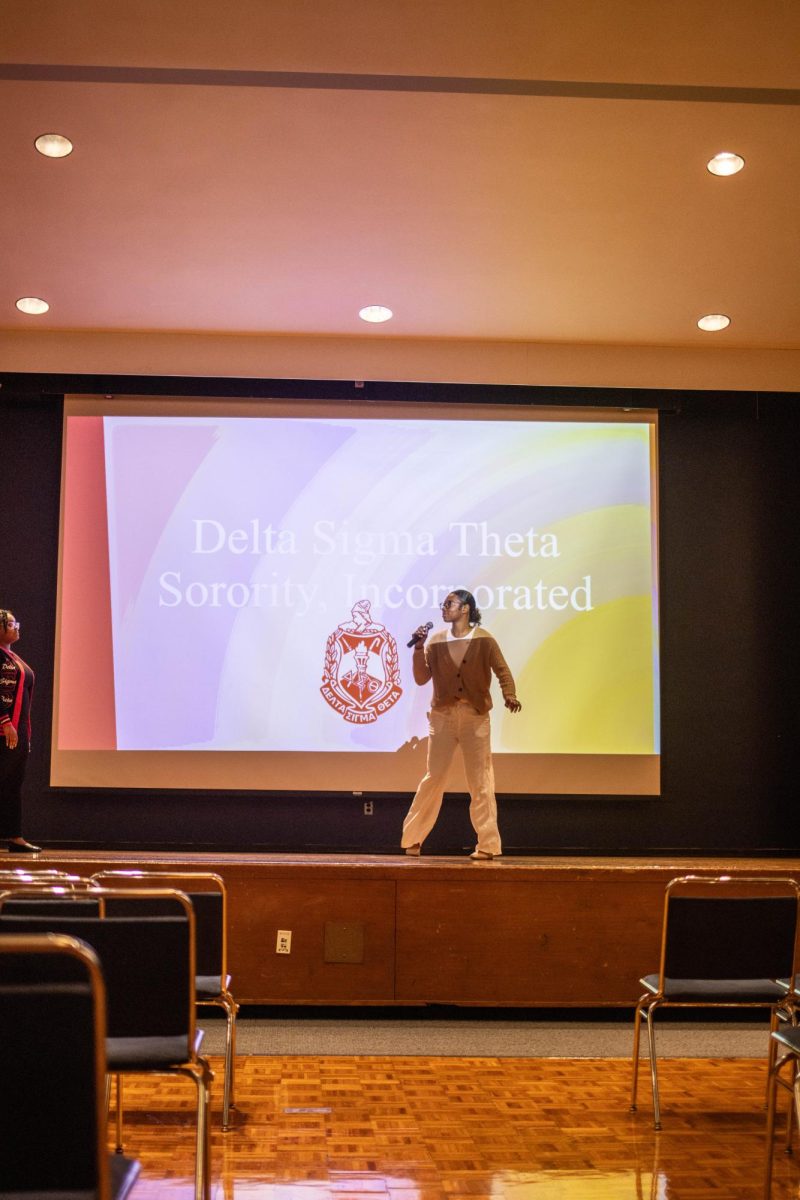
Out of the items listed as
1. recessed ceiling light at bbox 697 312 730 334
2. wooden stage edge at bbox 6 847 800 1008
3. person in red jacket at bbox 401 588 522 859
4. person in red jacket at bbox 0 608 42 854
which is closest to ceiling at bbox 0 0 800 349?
recessed ceiling light at bbox 697 312 730 334

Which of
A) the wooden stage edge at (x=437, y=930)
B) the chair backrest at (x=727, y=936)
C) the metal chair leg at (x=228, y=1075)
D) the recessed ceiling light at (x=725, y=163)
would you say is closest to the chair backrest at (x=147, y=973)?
the metal chair leg at (x=228, y=1075)

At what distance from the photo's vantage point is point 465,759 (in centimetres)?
635

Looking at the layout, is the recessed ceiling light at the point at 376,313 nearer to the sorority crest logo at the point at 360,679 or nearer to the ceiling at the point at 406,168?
the ceiling at the point at 406,168

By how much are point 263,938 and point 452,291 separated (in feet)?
12.5

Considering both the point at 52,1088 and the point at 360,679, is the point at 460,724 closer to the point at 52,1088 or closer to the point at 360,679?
the point at 360,679

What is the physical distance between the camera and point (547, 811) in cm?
711

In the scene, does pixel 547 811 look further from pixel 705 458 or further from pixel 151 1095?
pixel 151 1095

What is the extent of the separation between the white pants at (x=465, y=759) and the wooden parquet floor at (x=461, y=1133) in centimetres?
165

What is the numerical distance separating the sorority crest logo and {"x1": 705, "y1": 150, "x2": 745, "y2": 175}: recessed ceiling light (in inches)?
131

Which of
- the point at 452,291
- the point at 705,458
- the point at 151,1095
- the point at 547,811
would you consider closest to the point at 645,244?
the point at 452,291

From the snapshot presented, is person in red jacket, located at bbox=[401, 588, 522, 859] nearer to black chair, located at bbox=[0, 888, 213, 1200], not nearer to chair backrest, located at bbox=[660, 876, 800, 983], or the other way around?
chair backrest, located at bbox=[660, 876, 800, 983]

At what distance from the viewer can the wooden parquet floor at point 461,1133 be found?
3250 millimetres

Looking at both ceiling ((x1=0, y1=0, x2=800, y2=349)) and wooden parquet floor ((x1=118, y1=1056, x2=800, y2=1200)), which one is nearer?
wooden parquet floor ((x1=118, y1=1056, x2=800, y2=1200))

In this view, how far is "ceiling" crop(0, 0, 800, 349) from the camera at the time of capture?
4.27 meters
